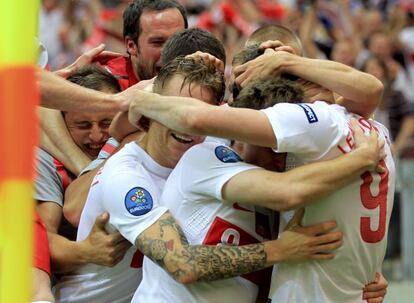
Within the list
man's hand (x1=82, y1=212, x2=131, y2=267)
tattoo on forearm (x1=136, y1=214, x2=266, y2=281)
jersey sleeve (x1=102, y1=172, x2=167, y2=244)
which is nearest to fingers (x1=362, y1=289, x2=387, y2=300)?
tattoo on forearm (x1=136, y1=214, x2=266, y2=281)

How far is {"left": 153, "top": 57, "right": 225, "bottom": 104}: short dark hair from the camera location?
12.1ft

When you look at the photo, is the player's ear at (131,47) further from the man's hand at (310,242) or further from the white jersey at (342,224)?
the man's hand at (310,242)

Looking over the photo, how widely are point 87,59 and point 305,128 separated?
6.12 ft

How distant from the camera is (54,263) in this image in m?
4.32

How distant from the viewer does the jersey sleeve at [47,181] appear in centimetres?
445

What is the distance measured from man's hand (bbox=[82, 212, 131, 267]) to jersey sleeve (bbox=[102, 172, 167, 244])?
22 centimetres

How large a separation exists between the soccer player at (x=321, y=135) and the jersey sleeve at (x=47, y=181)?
0.93m

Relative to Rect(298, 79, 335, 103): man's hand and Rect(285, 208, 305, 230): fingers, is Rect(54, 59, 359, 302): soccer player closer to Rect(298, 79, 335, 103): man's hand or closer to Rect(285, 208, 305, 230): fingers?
Rect(285, 208, 305, 230): fingers

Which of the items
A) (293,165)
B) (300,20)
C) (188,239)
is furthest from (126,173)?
(300,20)

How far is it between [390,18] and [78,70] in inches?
339

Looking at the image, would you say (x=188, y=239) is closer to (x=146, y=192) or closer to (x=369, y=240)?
(x=146, y=192)

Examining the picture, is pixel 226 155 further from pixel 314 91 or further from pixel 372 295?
pixel 372 295

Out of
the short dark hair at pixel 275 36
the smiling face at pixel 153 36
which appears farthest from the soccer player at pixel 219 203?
the smiling face at pixel 153 36

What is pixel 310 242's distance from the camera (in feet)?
11.5
